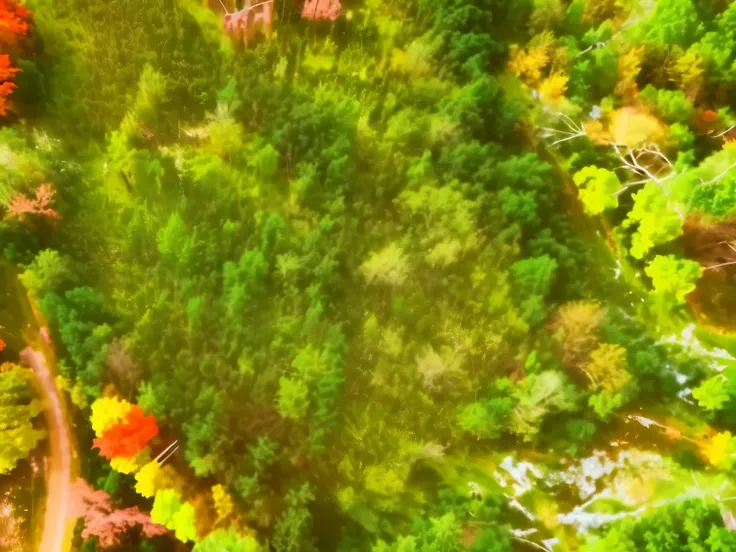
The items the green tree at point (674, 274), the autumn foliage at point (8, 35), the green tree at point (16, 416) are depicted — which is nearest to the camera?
the green tree at point (16, 416)

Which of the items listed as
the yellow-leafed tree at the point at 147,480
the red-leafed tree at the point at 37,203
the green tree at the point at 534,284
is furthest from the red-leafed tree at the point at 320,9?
the yellow-leafed tree at the point at 147,480

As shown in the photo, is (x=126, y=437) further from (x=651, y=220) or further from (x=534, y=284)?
(x=651, y=220)

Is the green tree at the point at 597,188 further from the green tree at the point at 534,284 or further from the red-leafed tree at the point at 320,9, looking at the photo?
the red-leafed tree at the point at 320,9

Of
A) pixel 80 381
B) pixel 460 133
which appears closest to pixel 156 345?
pixel 80 381

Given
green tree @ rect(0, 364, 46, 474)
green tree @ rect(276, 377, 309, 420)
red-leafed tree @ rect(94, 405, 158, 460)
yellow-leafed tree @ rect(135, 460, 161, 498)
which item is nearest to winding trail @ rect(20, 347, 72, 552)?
green tree @ rect(0, 364, 46, 474)

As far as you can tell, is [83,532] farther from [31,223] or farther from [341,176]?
[341,176]

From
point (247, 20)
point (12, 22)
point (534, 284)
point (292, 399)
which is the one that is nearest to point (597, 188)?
point (534, 284)
